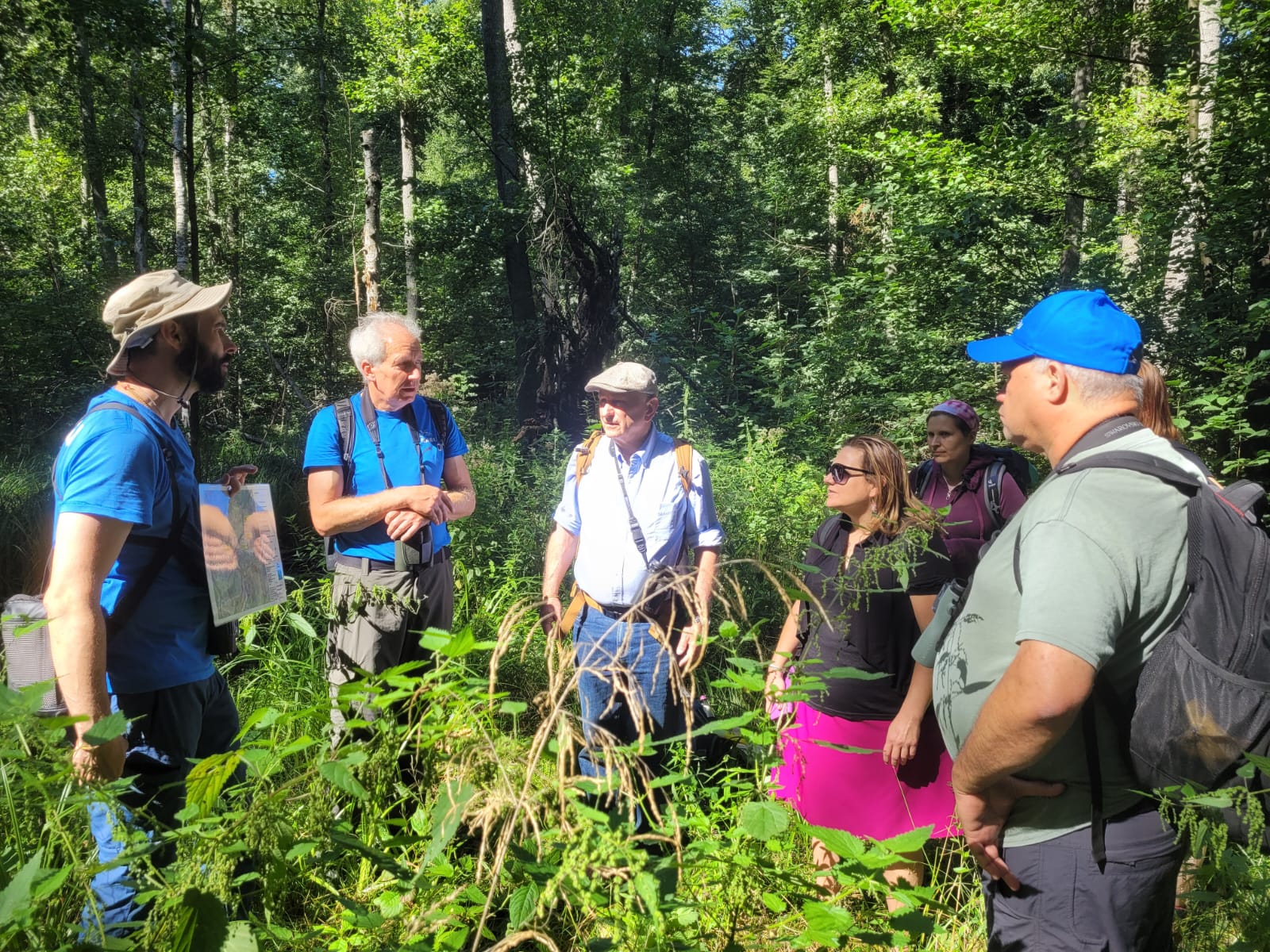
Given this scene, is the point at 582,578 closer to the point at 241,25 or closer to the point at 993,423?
the point at 993,423

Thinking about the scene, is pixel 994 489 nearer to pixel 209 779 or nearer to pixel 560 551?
pixel 560 551

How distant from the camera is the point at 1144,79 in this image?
45.0 feet

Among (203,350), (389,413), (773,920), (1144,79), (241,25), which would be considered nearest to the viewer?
(773,920)

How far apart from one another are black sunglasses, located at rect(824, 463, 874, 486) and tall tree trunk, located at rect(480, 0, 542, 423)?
8827 mm

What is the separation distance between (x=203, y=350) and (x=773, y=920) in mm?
1941

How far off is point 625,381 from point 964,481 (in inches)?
77.8

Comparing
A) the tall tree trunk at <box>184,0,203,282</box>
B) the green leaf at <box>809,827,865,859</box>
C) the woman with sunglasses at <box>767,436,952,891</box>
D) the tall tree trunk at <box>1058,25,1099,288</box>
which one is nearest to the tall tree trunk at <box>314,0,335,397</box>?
the tall tree trunk at <box>184,0,203,282</box>

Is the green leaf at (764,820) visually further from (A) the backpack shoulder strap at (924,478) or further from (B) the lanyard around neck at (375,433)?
(A) the backpack shoulder strap at (924,478)

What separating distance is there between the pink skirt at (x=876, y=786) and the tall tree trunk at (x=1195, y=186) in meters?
7.46

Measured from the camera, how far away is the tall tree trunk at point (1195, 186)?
764 centimetres

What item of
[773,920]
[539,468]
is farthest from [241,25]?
[773,920]

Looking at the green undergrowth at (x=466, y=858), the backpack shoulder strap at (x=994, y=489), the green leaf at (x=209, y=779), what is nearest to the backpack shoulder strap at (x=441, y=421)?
the green undergrowth at (x=466, y=858)

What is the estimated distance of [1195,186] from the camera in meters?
8.30

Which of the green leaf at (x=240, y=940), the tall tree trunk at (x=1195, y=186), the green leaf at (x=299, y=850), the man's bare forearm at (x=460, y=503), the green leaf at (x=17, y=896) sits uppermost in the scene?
the tall tree trunk at (x=1195, y=186)
